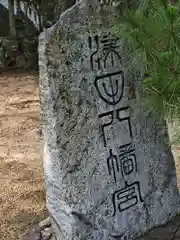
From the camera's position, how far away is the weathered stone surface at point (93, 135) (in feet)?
6.76

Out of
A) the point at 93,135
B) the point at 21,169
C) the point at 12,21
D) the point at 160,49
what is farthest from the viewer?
the point at 12,21

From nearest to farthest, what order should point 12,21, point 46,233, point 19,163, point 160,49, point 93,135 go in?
point 160,49, point 93,135, point 46,233, point 19,163, point 12,21

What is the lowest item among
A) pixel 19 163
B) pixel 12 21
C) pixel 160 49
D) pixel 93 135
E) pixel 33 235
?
pixel 33 235

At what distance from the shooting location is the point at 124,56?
7.49 feet

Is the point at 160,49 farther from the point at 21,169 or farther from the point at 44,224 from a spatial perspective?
the point at 21,169

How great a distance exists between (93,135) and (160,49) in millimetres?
644

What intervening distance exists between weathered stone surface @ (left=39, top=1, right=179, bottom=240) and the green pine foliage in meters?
0.38

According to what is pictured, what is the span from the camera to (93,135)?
2.18 m

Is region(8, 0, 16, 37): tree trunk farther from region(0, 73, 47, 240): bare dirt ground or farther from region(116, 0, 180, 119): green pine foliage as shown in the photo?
region(116, 0, 180, 119): green pine foliage

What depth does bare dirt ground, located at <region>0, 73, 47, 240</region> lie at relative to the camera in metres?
2.66

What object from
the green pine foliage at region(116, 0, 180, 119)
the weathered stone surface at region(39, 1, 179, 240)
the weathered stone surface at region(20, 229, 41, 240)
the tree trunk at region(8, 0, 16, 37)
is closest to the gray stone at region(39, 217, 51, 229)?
the weathered stone surface at region(20, 229, 41, 240)

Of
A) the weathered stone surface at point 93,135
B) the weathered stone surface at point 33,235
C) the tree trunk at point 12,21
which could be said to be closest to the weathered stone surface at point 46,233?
the weathered stone surface at point 33,235

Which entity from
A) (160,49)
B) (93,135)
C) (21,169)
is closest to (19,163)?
(21,169)

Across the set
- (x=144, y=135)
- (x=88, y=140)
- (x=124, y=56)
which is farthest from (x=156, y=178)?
(x=124, y=56)
